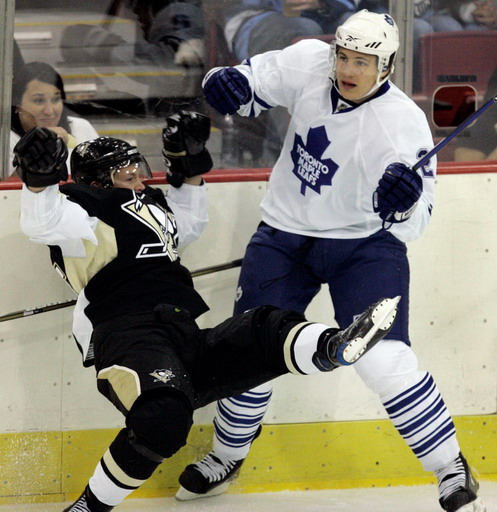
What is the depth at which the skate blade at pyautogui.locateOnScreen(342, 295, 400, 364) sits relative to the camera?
7.95ft

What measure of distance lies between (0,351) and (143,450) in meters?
0.89

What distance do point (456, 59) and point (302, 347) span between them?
1342 mm

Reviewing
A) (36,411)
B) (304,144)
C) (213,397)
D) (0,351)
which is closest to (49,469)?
(36,411)

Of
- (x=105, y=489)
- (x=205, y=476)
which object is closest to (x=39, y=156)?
(x=105, y=489)

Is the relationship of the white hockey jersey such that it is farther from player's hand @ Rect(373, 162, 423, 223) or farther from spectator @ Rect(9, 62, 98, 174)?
spectator @ Rect(9, 62, 98, 174)

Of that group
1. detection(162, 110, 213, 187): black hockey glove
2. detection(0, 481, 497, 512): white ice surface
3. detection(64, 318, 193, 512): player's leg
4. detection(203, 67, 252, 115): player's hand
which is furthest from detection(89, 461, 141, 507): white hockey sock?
detection(203, 67, 252, 115): player's hand

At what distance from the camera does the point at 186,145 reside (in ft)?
10.2

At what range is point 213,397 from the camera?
280 cm

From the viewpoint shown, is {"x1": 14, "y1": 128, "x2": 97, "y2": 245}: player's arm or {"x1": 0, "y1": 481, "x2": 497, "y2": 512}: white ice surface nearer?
{"x1": 14, "y1": 128, "x2": 97, "y2": 245}: player's arm

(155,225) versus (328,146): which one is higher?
(328,146)

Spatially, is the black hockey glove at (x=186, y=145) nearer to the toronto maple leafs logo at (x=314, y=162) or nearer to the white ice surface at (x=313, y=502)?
the toronto maple leafs logo at (x=314, y=162)

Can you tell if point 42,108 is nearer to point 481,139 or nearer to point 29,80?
point 29,80

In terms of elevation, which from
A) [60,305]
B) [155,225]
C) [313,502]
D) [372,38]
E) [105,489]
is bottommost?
[313,502]

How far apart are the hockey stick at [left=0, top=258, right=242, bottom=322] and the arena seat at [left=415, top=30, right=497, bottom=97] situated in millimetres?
835
